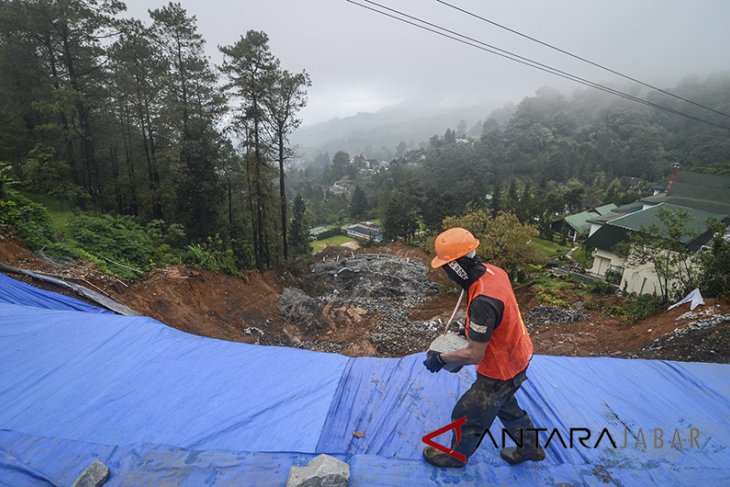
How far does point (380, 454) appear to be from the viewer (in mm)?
2582

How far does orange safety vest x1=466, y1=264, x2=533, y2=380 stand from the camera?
2262 mm

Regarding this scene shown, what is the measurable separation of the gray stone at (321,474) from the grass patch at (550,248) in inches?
1089

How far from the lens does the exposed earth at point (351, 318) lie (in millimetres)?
5781

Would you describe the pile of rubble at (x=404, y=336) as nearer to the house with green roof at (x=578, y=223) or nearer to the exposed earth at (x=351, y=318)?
the exposed earth at (x=351, y=318)

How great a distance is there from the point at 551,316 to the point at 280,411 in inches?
413

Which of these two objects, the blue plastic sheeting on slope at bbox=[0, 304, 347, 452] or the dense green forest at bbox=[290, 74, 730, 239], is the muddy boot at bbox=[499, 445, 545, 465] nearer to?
the blue plastic sheeting on slope at bbox=[0, 304, 347, 452]

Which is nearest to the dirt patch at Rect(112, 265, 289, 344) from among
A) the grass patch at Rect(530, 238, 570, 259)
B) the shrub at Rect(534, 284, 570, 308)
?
the shrub at Rect(534, 284, 570, 308)

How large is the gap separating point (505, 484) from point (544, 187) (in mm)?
55916

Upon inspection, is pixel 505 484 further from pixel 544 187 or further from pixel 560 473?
pixel 544 187

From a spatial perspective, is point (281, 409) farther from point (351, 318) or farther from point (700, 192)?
point (700, 192)

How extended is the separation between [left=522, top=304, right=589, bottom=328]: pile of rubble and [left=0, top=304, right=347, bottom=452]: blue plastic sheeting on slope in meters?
9.07

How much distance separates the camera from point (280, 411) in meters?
2.93

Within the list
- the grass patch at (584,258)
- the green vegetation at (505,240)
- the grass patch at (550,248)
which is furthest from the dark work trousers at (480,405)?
the grass patch at (550,248)

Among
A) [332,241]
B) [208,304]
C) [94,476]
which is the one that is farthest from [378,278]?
[332,241]
